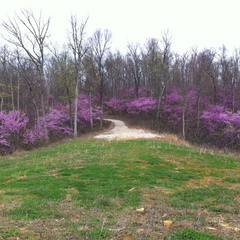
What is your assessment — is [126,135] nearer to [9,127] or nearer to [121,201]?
[9,127]

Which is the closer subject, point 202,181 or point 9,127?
point 202,181

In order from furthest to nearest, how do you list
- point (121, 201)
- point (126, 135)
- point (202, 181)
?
point (126, 135), point (202, 181), point (121, 201)

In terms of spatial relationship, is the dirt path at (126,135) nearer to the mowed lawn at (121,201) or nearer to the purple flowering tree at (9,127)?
the purple flowering tree at (9,127)

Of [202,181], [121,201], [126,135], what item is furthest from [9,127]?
[202,181]

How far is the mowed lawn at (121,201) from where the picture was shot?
11.7 ft

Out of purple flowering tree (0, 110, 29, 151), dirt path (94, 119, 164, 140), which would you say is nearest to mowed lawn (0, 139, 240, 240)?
dirt path (94, 119, 164, 140)

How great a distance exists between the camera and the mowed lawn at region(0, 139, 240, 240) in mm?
3559

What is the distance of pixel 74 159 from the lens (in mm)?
11195

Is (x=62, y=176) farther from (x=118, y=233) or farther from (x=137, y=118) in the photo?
(x=137, y=118)

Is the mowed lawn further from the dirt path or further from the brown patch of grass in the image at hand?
the dirt path

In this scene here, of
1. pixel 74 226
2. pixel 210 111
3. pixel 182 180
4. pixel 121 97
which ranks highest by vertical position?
pixel 121 97

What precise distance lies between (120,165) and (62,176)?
8.95 feet

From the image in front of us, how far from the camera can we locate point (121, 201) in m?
5.46

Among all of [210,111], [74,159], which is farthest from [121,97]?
[74,159]
